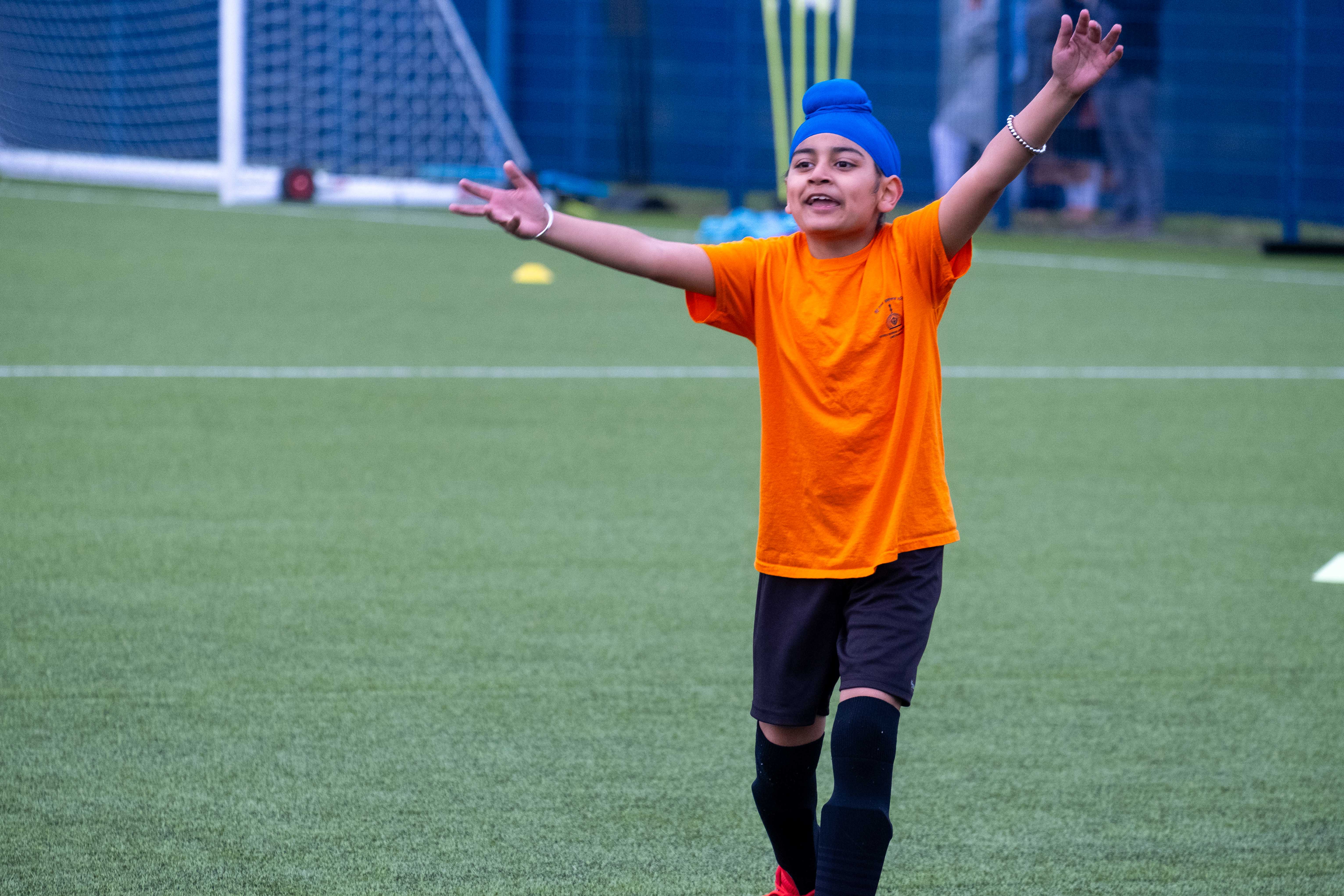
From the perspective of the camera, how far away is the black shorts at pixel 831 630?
8.04ft

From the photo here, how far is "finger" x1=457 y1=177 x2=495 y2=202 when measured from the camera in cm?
256

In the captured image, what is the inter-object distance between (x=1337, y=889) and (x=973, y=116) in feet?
44.3

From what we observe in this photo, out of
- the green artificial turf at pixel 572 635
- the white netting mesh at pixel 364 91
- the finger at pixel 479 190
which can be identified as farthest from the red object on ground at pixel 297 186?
the finger at pixel 479 190

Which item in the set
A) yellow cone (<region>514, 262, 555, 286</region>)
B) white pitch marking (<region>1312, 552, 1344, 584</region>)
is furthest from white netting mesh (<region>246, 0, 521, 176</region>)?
white pitch marking (<region>1312, 552, 1344, 584</region>)

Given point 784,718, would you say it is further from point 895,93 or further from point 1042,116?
point 895,93

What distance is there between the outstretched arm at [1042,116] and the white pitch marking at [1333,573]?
2.70m

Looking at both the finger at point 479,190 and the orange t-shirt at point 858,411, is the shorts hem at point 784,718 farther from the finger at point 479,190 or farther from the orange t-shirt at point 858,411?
the finger at point 479,190

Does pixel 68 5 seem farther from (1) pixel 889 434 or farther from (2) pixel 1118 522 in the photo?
(1) pixel 889 434

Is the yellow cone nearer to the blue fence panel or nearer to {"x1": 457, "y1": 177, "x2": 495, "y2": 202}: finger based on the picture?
the blue fence panel

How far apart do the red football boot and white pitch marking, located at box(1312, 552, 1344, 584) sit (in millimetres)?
2620

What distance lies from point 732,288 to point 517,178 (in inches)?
15.0

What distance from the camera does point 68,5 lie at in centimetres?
1761

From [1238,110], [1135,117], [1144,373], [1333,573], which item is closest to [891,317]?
[1333,573]

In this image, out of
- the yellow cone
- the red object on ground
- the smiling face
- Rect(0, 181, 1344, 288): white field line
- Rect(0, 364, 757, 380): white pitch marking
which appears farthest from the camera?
the red object on ground
